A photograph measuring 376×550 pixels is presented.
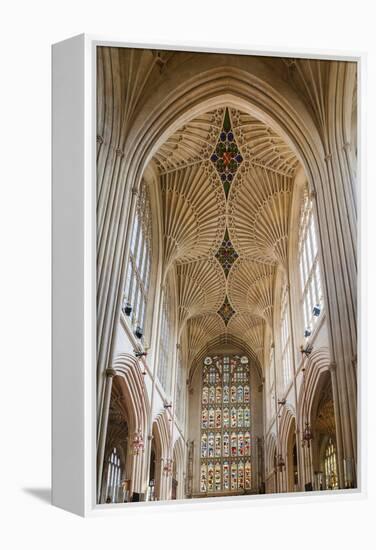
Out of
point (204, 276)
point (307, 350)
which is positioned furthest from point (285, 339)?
point (204, 276)

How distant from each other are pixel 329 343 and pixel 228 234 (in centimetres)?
250

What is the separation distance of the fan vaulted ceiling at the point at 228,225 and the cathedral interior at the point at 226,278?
0.04 m

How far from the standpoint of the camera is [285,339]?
34.3 feet

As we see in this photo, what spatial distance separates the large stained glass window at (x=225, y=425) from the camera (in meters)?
8.22

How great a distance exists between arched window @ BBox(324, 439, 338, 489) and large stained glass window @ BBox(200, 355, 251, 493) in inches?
40.9

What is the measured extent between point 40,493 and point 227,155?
7139 mm

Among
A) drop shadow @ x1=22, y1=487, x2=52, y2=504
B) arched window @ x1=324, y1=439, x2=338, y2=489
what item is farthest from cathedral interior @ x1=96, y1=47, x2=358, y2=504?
drop shadow @ x1=22, y1=487, x2=52, y2=504

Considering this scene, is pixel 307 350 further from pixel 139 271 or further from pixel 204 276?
pixel 139 271

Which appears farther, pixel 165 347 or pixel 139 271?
pixel 165 347

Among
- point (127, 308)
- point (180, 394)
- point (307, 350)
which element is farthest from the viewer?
point (127, 308)

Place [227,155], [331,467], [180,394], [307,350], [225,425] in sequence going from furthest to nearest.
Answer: [227,155] → [180,394] → [307,350] → [225,425] → [331,467]

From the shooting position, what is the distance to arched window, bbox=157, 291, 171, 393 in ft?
34.0

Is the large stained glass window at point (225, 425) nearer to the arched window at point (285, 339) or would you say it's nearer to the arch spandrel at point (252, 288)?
the arched window at point (285, 339)
